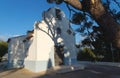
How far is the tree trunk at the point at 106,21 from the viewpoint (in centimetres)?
442

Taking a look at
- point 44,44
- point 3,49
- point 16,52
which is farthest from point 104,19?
point 3,49

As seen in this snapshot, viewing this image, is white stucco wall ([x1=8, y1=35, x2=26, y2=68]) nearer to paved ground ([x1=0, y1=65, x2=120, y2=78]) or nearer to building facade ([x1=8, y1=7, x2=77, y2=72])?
building facade ([x1=8, y1=7, x2=77, y2=72])

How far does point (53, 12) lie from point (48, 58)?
6.14 metres

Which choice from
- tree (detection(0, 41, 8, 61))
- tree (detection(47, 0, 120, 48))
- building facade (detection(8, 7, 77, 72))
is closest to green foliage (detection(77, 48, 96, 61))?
building facade (detection(8, 7, 77, 72))

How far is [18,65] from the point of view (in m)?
27.8

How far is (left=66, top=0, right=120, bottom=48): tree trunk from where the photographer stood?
442 centimetres

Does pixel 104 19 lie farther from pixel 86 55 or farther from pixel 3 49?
pixel 3 49

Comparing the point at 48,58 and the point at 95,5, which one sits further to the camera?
the point at 48,58

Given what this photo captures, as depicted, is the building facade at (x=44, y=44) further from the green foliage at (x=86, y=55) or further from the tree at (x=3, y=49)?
the tree at (x=3, y=49)

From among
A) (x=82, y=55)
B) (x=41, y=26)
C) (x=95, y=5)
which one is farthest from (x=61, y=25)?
(x=95, y=5)

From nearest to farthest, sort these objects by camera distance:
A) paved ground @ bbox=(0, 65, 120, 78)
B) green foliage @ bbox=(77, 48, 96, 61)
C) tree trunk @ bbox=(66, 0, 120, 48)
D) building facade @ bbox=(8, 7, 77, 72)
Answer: tree trunk @ bbox=(66, 0, 120, 48) → paved ground @ bbox=(0, 65, 120, 78) → building facade @ bbox=(8, 7, 77, 72) → green foliage @ bbox=(77, 48, 96, 61)

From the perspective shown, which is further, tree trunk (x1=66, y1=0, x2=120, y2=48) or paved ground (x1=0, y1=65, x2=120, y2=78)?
paved ground (x1=0, y1=65, x2=120, y2=78)

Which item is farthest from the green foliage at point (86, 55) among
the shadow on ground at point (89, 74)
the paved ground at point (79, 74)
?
the shadow on ground at point (89, 74)

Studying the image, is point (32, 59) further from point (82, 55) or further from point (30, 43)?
point (82, 55)
